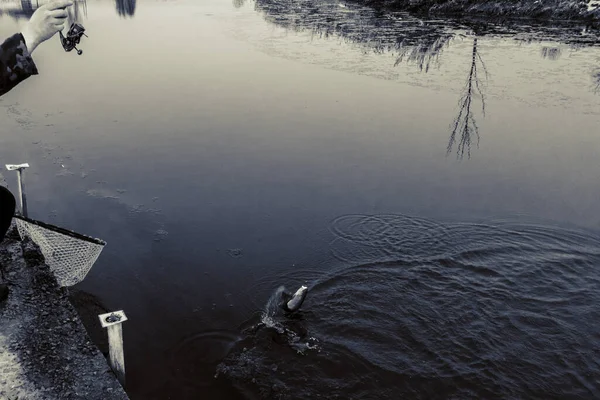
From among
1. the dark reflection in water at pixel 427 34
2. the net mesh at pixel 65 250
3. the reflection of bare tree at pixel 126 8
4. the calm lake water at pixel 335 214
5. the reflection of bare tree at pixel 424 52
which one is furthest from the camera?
the reflection of bare tree at pixel 126 8

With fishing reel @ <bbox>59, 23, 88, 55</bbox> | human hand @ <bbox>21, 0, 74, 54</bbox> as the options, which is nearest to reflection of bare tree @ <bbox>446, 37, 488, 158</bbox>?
fishing reel @ <bbox>59, 23, 88, 55</bbox>

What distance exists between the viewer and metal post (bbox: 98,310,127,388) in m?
4.68

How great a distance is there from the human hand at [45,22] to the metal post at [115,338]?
106 inches

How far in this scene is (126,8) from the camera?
104 feet

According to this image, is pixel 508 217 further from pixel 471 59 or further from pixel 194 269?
pixel 471 59

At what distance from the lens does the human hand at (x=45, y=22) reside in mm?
2883

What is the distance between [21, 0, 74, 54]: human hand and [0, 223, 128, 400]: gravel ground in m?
3.45

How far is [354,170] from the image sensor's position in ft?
35.6

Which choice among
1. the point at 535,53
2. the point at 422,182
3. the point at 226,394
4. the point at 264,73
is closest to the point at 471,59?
the point at 535,53

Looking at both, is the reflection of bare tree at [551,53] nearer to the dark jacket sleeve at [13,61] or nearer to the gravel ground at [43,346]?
the gravel ground at [43,346]

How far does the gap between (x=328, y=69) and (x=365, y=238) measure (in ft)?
35.9

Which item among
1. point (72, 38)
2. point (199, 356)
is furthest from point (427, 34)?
point (72, 38)

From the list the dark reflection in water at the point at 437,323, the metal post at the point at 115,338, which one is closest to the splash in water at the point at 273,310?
the dark reflection in water at the point at 437,323

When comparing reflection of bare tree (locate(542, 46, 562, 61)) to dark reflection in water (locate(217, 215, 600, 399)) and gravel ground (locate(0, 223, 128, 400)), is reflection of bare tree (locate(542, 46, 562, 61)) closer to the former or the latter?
dark reflection in water (locate(217, 215, 600, 399))
